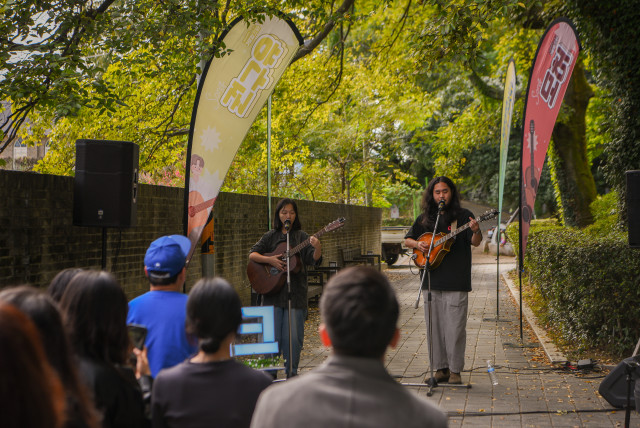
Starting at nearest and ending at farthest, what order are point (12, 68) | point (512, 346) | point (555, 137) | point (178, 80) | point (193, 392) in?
point (193, 392), point (12, 68), point (512, 346), point (178, 80), point (555, 137)

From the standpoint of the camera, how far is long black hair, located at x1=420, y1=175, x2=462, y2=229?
7.34 meters

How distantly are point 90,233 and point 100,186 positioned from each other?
1.35 m

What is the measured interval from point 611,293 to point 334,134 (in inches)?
707

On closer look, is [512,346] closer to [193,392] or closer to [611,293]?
[611,293]

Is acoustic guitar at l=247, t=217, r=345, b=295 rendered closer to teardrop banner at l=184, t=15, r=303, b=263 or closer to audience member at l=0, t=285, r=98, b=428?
teardrop banner at l=184, t=15, r=303, b=263

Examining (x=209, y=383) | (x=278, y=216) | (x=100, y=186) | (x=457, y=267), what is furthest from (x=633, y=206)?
(x=209, y=383)

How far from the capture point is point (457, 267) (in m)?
7.21

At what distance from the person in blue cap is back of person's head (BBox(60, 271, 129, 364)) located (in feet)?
2.02

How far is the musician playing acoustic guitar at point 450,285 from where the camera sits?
7145mm

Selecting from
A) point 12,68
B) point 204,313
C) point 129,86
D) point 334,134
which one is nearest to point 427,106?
point 334,134

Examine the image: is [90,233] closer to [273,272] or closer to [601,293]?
[273,272]

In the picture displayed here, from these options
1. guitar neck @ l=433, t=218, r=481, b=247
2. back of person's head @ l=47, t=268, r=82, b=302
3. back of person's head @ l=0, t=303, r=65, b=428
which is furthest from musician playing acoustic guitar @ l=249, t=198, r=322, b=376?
back of person's head @ l=0, t=303, r=65, b=428

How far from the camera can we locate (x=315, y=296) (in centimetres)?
1534

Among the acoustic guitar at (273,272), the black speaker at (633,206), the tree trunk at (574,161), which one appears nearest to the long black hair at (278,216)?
the acoustic guitar at (273,272)
